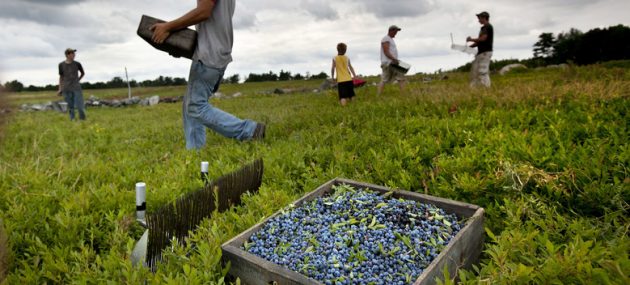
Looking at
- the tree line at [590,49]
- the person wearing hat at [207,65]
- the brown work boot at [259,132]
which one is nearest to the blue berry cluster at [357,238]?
the brown work boot at [259,132]

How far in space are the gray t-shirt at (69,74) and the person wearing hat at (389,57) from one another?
9.68 m

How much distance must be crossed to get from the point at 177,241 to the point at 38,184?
7.18ft

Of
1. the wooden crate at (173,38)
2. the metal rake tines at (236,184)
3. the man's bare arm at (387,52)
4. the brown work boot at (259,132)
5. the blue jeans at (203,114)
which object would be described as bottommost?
the metal rake tines at (236,184)

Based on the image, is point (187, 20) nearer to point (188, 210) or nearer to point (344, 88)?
point (188, 210)

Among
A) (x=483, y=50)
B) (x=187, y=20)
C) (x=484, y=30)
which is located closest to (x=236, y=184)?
(x=187, y=20)

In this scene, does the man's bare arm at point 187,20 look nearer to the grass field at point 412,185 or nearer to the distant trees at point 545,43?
the grass field at point 412,185

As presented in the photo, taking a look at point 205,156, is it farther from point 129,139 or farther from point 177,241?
point 129,139

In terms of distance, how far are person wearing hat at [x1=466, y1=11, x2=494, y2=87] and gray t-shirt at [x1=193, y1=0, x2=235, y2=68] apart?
7.58 m

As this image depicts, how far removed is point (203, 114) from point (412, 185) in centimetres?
327

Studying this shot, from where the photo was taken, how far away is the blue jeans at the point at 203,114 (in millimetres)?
5352

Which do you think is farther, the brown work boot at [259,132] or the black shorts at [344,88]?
the black shorts at [344,88]

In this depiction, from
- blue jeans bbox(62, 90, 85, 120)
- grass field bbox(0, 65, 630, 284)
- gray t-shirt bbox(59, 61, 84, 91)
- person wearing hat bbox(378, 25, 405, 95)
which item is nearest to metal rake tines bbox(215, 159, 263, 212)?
grass field bbox(0, 65, 630, 284)

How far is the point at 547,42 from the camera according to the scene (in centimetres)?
3862

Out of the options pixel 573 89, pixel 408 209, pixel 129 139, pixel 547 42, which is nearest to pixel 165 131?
pixel 129 139
